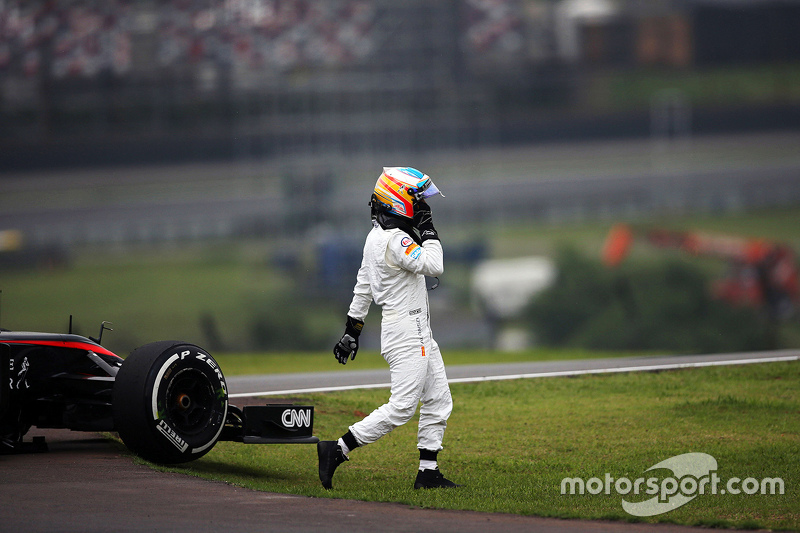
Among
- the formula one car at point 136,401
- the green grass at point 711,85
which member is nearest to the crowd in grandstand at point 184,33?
the green grass at point 711,85

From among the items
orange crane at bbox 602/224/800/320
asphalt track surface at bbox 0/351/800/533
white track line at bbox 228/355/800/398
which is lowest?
Result: orange crane at bbox 602/224/800/320

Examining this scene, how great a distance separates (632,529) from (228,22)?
77.4 metres

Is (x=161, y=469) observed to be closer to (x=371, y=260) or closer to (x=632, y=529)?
(x=371, y=260)

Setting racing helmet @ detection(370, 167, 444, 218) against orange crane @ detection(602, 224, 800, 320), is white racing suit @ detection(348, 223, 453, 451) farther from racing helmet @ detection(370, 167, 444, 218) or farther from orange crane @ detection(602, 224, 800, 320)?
orange crane @ detection(602, 224, 800, 320)

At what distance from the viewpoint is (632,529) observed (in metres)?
6.00

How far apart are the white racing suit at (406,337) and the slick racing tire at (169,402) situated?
1.10 meters

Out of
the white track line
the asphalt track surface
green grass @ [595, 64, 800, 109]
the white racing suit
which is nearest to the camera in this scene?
the asphalt track surface

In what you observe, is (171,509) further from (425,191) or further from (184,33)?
(184,33)

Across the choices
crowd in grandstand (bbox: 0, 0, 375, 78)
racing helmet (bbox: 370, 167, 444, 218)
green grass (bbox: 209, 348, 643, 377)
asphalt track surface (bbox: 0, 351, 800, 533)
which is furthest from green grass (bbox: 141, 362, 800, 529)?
crowd in grandstand (bbox: 0, 0, 375, 78)

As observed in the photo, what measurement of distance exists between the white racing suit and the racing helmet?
0.16 meters

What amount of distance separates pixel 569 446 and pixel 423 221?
254 centimetres

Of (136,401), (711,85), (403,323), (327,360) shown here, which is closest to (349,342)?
(403,323)

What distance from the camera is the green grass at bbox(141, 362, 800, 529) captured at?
679 centimetres

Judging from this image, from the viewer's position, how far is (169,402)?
7.38 m
